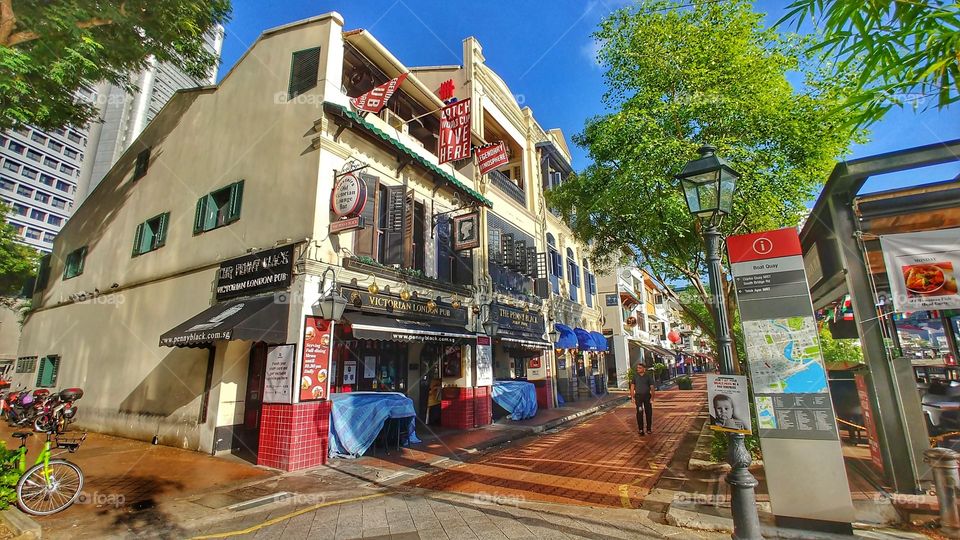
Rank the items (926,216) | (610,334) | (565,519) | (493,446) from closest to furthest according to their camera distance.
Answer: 1. (565,519)
2. (926,216)
3. (493,446)
4. (610,334)

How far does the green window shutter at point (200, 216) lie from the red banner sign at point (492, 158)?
801 cm

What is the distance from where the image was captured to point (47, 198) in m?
70.1

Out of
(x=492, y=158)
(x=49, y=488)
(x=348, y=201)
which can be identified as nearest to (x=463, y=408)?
(x=348, y=201)

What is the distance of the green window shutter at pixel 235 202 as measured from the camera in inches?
408

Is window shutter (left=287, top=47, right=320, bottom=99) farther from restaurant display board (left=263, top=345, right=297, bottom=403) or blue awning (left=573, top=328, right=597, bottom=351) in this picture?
blue awning (left=573, top=328, right=597, bottom=351)

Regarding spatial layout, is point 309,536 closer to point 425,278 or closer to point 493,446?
point 493,446

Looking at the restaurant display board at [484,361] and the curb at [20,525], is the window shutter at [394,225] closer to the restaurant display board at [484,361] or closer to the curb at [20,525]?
the restaurant display board at [484,361]

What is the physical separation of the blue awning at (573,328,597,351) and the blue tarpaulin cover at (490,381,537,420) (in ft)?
15.8

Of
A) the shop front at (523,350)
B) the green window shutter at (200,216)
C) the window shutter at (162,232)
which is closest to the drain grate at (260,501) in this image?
the green window shutter at (200,216)

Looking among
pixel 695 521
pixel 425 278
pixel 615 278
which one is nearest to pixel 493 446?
pixel 425 278

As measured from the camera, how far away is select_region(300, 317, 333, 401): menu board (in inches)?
313

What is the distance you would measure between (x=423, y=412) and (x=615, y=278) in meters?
22.4

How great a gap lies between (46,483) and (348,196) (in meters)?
6.09

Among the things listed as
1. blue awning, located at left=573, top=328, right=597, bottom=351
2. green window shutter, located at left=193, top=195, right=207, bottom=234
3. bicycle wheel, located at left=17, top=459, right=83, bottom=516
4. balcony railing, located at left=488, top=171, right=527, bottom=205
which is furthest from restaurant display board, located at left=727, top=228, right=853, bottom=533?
blue awning, located at left=573, top=328, right=597, bottom=351
